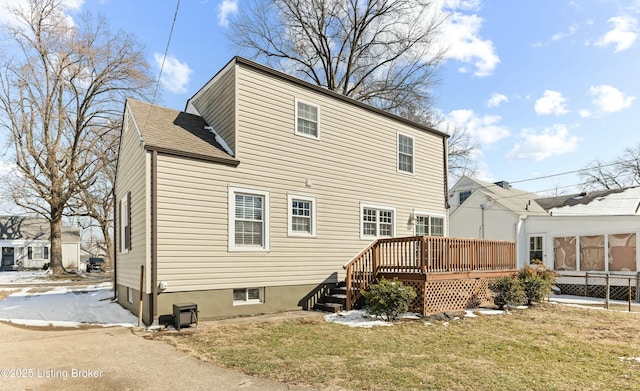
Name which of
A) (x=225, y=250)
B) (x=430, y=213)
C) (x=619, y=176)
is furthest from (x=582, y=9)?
(x=619, y=176)

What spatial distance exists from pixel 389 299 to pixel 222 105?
6.37 meters

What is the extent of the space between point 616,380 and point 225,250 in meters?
7.26

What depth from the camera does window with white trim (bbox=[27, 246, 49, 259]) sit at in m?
35.1

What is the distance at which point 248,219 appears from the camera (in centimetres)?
959

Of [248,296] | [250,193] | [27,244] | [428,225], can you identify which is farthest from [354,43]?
[27,244]

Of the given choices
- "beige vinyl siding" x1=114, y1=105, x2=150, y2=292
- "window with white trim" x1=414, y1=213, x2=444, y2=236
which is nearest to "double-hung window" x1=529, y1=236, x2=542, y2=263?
"window with white trim" x1=414, y1=213, x2=444, y2=236

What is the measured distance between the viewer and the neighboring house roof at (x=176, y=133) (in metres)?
8.58

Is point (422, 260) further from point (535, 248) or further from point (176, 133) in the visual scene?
point (535, 248)

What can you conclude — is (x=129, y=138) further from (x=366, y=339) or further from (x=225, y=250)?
(x=366, y=339)

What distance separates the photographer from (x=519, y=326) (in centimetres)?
851

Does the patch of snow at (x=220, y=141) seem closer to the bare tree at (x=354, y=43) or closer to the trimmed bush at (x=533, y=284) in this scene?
the trimmed bush at (x=533, y=284)

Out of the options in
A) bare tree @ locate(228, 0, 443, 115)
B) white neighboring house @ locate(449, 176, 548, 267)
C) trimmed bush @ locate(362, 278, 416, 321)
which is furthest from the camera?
bare tree @ locate(228, 0, 443, 115)

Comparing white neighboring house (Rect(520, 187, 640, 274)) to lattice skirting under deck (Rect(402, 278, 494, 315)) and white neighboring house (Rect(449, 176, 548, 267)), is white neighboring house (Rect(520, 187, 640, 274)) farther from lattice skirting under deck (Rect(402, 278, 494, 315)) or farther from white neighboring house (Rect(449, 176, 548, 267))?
lattice skirting under deck (Rect(402, 278, 494, 315))

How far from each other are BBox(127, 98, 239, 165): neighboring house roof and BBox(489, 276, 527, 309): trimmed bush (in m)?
7.69
